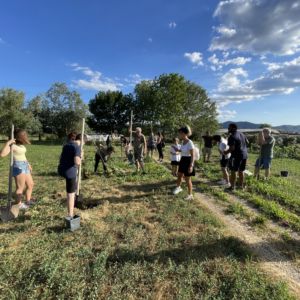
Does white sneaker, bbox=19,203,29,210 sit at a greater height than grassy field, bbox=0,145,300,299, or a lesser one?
greater

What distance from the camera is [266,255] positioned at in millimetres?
4613

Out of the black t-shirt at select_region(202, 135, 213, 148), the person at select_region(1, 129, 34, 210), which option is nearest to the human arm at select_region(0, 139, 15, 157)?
the person at select_region(1, 129, 34, 210)

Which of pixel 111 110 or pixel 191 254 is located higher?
pixel 111 110

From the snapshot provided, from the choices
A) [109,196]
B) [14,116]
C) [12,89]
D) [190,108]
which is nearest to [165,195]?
[109,196]

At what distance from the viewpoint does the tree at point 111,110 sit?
5316 cm

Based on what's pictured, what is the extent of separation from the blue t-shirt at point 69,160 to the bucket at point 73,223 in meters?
0.81

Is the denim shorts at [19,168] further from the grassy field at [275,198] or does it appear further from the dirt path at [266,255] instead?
the grassy field at [275,198]

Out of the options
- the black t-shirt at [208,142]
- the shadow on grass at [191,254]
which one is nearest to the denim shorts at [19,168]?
the shadow on grass at [191,254]

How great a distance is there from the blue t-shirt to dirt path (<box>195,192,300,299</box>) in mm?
3329

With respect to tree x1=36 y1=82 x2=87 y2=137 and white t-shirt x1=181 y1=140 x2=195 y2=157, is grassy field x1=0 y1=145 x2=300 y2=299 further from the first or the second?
tree x1=36 y1=82 x2=87 y2=137

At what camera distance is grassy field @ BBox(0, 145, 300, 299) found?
3.56 meters

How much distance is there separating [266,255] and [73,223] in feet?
11.5

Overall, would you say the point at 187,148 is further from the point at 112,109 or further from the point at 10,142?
the point at 112,109

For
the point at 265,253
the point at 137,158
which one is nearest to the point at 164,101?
the point at 137,158
